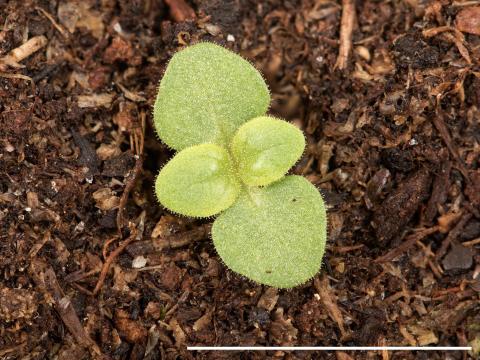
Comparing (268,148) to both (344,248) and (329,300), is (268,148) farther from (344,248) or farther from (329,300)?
(329,300)

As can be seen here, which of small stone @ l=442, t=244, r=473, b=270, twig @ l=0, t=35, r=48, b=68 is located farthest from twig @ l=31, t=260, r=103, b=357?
small stone @ l=442, t=244, r=473, b=270

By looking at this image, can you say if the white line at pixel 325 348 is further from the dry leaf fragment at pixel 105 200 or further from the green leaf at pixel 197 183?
the dry leaf fragment at pixel 105 200

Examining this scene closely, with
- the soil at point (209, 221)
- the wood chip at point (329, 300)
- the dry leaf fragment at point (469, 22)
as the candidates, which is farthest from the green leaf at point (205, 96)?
the dry leaf fragment at point (469, 22)

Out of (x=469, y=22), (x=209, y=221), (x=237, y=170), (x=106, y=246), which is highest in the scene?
(x=469, y=22)

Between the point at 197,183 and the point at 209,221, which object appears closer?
the point at 197,183

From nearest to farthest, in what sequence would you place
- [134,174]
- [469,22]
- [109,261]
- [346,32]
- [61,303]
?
[61,303] → [109,261] → [134,174] → [469,22] → [346,32]

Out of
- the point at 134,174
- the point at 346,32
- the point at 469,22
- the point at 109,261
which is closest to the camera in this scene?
the point at 109,261

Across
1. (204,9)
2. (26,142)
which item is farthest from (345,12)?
(26,142)

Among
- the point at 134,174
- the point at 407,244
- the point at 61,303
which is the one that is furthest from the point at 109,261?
the point at 407,244
